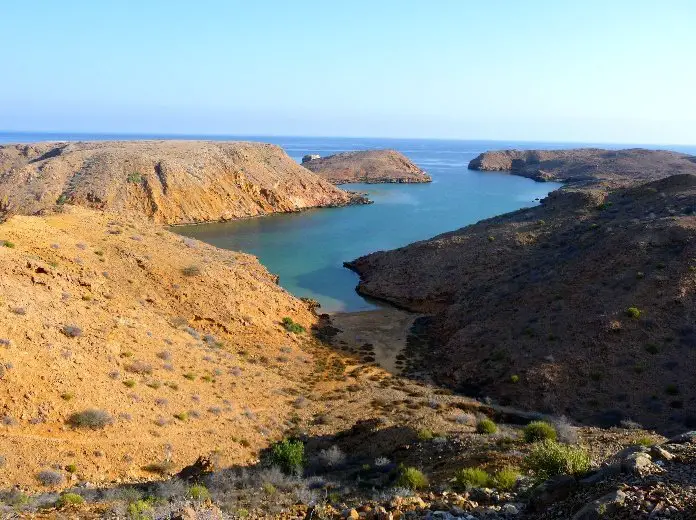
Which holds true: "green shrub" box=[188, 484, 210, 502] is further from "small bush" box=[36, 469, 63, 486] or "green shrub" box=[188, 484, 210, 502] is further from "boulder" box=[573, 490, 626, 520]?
"boulder" box=[573, 490, 626, 520]

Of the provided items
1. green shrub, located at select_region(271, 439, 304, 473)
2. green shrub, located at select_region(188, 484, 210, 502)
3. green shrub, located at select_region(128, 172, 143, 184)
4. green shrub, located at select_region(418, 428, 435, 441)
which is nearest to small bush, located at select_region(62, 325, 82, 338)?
green shrub, located at select_region(271, 439, 304, 473)

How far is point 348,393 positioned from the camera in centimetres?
2028

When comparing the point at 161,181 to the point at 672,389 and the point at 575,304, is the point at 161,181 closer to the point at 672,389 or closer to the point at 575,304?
the point at 575,304

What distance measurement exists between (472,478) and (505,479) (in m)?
0.60

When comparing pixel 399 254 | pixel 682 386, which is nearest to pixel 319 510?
pixel 682 386

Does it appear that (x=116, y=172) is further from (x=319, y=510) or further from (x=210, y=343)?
(x=319, y=510)

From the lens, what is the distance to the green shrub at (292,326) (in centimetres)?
2605

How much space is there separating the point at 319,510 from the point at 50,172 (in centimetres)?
6545

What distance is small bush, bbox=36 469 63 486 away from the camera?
35.1ft

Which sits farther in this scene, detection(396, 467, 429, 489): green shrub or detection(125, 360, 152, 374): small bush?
detection(125, 360, 152, 374): small bush

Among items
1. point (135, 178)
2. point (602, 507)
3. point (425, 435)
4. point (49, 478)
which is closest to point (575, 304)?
point (425, 435)

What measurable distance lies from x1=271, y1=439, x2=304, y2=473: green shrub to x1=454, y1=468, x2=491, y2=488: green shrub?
5.07 meters

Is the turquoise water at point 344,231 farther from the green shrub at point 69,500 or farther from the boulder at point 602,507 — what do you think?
the boulder at point 602,507

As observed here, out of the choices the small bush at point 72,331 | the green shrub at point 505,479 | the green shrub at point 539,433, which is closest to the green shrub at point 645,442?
the green shrub at point 539,433
